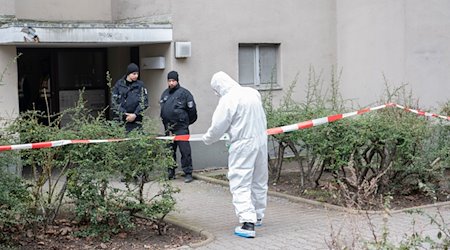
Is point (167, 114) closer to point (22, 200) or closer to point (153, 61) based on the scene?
point (153, 61)

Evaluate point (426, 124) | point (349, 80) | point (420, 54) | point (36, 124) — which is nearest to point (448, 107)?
point (426, 124)

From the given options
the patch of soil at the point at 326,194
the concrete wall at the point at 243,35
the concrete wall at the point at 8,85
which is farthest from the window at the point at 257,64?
the concrete wall at the point at 8,85

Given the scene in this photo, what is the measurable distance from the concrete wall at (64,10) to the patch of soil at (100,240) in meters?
6.10

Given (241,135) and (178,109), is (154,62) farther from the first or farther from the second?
(241,135)

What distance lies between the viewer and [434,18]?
13.3 meters

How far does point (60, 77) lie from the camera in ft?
46.0

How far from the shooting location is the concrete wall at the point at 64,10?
41.7 ft

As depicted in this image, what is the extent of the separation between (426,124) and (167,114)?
4.10 meters

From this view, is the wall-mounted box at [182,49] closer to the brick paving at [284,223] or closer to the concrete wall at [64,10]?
the concrete wall at [64,10]

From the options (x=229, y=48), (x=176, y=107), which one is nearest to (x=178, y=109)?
(x=176, y=107)

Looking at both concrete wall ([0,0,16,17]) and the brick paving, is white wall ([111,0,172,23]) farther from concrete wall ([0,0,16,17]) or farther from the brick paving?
the brick paving

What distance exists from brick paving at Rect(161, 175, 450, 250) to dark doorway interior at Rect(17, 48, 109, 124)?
4549 millimetres

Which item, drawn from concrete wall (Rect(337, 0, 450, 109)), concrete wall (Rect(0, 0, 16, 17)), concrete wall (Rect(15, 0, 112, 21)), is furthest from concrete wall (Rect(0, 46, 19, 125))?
concrete wall (Rect(337, 0, 450, 109))

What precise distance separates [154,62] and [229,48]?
4.73 ft
